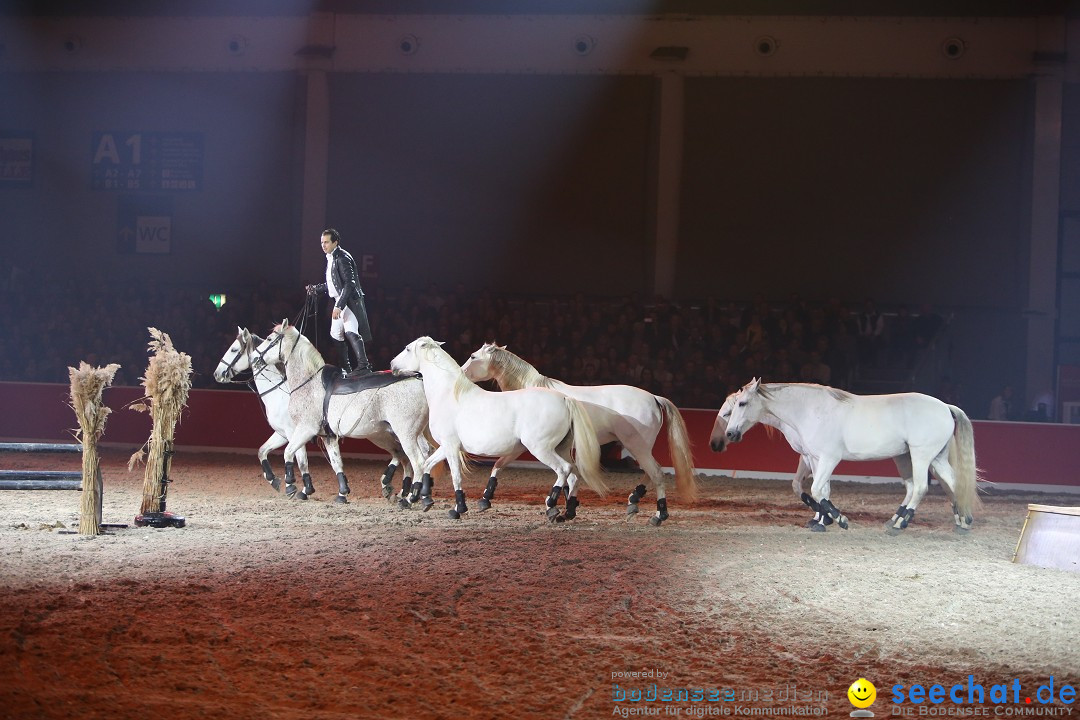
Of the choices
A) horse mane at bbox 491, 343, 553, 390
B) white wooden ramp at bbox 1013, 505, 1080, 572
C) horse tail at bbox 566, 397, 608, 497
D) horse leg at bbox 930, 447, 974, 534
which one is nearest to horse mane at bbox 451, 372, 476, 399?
horse mane at bbox 491, 343, 553, 390

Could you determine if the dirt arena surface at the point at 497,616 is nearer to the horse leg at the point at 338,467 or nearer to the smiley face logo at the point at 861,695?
the smiley face logo at the point at 861,695

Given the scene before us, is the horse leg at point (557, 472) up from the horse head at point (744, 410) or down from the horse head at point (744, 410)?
down

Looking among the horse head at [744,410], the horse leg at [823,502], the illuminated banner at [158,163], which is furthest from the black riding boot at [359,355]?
the illuminated banner at [158,163]

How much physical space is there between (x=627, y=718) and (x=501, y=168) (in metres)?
17.2

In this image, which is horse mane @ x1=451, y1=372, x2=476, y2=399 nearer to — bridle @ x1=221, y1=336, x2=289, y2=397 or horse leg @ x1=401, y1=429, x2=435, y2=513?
horse leg @ x1=401, y1=429, x2=435, y2=513

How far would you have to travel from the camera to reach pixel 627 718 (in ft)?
13.6

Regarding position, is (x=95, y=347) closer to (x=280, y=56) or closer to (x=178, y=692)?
(x=280, y=56)

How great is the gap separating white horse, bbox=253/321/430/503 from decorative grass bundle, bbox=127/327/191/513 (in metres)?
2.22

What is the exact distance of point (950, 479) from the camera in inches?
382

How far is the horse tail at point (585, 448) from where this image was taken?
29.9ft

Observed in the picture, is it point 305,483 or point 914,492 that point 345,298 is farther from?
point 914,492

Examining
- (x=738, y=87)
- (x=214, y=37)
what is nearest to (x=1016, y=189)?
(x=738, y=87)

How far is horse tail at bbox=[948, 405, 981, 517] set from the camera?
9.62 metres

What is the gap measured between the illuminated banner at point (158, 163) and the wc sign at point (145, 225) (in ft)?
0.98
